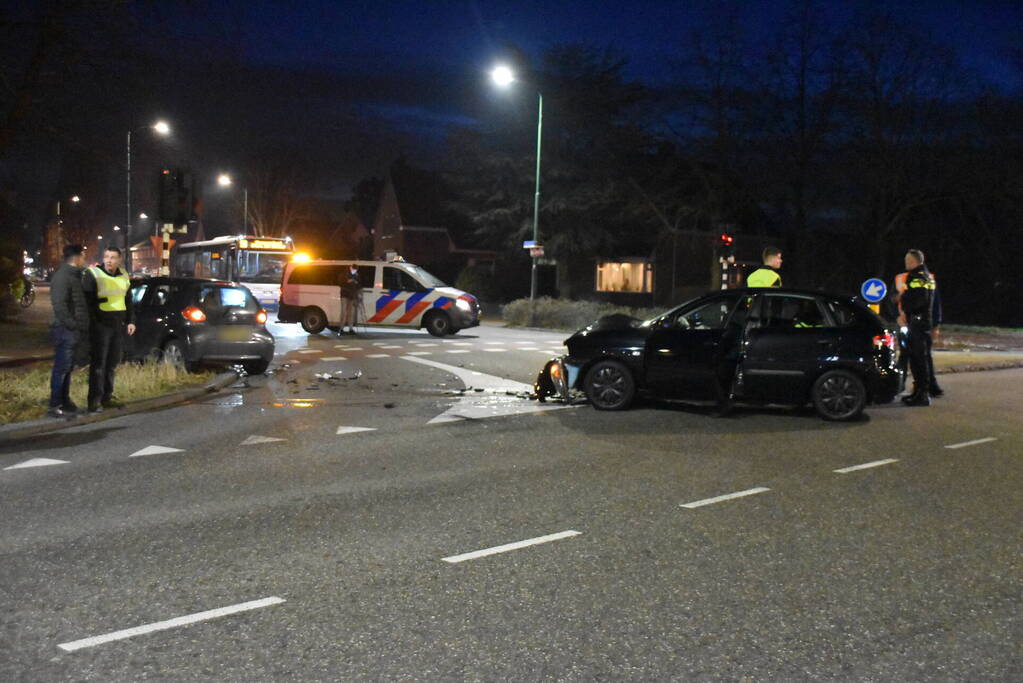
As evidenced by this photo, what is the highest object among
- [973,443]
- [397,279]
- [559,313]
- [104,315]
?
[397,279]

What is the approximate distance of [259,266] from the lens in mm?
36312

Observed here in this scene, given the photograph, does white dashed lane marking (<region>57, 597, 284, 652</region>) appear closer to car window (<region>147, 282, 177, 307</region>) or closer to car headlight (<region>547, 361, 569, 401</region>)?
car headlight (<region>547, 361, 569, 401</region>)

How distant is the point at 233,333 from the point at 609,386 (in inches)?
239

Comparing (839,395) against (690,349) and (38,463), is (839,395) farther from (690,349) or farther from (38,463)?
(38,463)

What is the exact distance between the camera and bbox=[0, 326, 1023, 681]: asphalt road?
4367mm

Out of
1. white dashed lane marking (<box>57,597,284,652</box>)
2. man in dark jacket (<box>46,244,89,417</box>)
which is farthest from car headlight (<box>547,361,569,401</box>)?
white dashed lane marking (<box>57,597,284,652</box>)

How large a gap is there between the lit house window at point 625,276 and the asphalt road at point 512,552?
142ft

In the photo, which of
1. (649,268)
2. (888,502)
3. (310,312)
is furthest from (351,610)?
(649,268)

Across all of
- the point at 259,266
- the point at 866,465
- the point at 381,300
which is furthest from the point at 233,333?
the point at 259,266

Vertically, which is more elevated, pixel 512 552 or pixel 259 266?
pixel 259 266

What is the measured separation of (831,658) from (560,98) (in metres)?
38.6

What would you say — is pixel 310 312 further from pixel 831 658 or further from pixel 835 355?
pixel 831 658

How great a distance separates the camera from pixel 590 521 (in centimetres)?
671

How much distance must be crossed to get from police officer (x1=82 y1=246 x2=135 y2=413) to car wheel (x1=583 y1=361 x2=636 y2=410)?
5.29 meters
